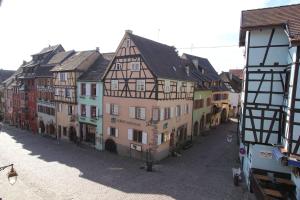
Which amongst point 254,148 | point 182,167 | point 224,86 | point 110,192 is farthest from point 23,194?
point 224,86

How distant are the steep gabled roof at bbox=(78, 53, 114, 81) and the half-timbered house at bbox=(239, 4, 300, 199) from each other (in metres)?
17.1

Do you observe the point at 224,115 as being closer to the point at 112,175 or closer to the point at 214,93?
the point at 214,93

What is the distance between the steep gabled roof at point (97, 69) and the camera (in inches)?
1055

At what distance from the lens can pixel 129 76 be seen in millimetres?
22797

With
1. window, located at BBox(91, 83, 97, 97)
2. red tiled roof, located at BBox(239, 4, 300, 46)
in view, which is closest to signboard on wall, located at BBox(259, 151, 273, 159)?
red tiled roof, located at BBox(239, 4, 300, 46)

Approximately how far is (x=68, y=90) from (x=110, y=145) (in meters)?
10.4

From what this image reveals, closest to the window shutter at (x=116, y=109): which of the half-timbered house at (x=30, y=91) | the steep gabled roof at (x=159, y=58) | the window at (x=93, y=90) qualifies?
the window at (x=93, y=90)

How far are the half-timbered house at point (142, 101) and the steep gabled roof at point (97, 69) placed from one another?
2.55 m

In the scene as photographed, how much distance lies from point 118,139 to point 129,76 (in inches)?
284

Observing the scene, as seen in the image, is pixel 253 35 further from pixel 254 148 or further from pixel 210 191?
pixel 210 191

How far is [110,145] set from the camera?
25.1 meters

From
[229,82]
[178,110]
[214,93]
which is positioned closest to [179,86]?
[178,110]

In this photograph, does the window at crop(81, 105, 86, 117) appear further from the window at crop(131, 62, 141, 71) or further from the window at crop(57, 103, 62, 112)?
the window at crop(131, 62, 141, 71)

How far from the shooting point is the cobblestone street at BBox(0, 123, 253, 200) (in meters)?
15.5
